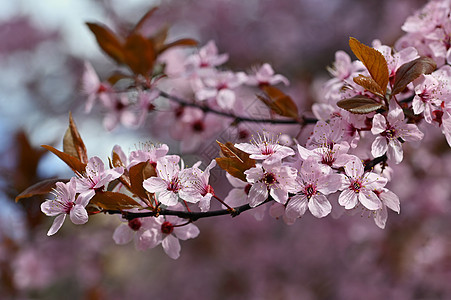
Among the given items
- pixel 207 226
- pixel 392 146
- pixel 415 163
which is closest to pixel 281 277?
pixel 207 226

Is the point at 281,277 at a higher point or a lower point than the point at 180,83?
lower

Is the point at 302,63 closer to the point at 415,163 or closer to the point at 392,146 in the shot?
the point at 415,163

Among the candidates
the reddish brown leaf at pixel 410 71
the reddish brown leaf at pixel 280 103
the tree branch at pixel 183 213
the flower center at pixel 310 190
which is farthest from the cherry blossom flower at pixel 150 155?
the reddish brown leaf at pixel 410 71

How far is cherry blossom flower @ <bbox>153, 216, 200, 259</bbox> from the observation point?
97 centimetres

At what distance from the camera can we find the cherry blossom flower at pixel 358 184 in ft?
2.80

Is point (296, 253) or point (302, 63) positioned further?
point (302, 63)

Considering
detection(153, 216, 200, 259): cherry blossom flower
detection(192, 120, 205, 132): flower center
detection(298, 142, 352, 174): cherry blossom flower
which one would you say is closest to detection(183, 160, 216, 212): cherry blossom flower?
detection(153, 216, 200, 259): cherry blossom flower

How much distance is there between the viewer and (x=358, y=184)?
86 centimetres

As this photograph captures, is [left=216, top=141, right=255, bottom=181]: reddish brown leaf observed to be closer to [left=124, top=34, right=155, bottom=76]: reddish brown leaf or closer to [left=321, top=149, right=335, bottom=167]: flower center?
[left=321, top=149, right=335, bottom=167]: flower center

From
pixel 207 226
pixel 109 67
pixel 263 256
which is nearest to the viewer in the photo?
pixel 263 256

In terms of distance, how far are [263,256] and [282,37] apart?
7.91 ft

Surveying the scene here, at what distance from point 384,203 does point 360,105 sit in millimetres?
229

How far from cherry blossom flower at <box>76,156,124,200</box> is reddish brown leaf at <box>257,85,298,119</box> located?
0.56 meters

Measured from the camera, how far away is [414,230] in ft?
8.89
